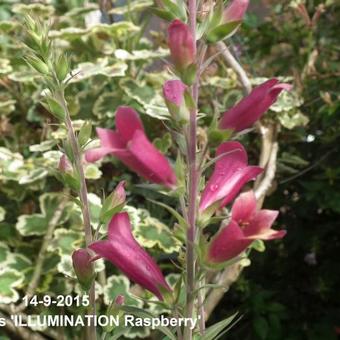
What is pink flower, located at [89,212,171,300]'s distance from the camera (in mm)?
618

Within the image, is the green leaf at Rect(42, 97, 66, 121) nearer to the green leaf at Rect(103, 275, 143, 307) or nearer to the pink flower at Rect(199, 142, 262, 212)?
the pink flower at Rect(199, 142, 262, 212)

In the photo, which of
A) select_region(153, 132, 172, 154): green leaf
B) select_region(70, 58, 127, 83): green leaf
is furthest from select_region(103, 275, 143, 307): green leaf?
select_region(70, 58, 127, 83): green leaf

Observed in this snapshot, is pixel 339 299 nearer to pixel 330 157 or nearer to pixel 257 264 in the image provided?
pixel 257 264

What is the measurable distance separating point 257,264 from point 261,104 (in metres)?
1.57

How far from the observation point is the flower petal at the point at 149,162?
58 cm

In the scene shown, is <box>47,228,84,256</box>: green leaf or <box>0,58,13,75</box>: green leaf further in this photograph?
<box>0,58,13,75</box>: green leaf

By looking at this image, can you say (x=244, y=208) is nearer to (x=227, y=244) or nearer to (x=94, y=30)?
(x=227, y=244)

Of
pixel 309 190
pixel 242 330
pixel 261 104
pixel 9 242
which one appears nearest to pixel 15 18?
pixel 9 242

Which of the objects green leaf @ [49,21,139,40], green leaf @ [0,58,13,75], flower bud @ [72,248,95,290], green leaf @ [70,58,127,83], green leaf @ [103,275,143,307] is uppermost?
flower bud @ [72,248,95,290]

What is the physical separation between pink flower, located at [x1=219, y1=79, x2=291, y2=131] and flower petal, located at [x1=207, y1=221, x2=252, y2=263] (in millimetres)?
103

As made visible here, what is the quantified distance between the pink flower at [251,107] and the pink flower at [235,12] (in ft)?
0.24

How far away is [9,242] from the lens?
158 centimetres

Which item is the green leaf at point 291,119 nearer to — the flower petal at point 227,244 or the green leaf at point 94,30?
the green leaf at point 94,30

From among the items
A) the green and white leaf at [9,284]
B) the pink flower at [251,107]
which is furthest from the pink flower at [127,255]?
the green and white leaf at [9,284]
